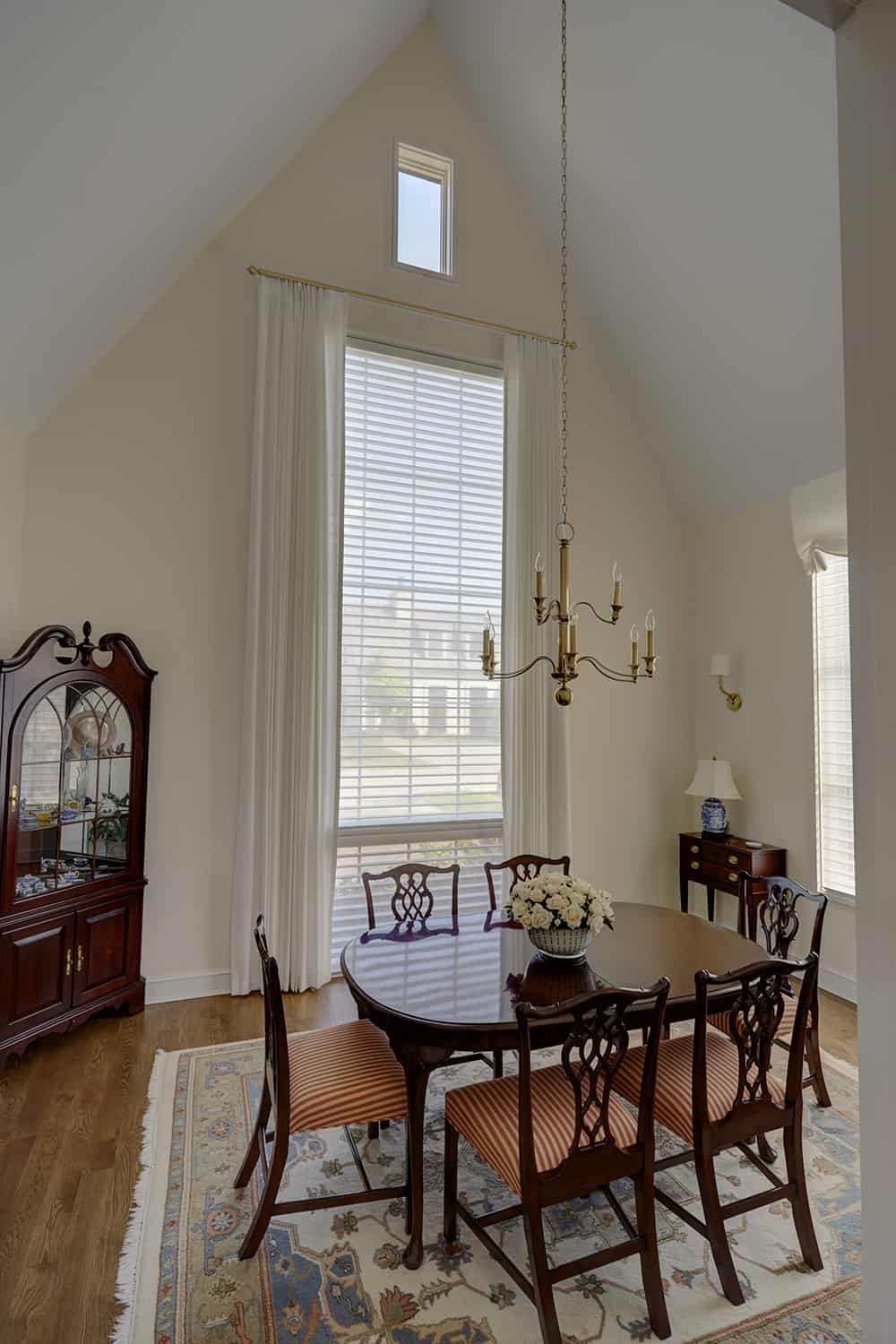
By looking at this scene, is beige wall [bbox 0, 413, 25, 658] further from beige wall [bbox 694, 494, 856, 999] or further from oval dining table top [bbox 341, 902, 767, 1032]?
beige wall [bbox 694, 494, 856, 999]

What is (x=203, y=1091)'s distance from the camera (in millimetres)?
2986

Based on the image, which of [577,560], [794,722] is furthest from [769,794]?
[577,560]

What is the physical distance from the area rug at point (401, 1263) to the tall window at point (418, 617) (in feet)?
6.24

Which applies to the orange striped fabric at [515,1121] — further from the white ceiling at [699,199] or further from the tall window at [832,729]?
the white ceiling at [699,199]

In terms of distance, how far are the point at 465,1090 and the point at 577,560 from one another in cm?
362

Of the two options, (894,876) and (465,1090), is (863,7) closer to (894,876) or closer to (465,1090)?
(894,876)

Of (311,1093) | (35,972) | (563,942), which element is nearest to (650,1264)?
(563,942)

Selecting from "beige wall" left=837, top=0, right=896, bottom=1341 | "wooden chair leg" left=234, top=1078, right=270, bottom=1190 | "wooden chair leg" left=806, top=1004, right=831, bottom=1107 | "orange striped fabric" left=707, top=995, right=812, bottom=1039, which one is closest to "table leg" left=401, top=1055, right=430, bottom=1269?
"wooden chair leg" left=234, top=1078, right=270, bottom=1190

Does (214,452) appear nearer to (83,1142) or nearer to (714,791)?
(83,1142)

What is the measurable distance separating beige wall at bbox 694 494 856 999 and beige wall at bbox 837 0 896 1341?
3.53 metres

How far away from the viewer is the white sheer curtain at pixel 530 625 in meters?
4.66

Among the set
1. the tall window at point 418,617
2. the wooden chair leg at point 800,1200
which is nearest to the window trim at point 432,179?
the tall window at point 418,617

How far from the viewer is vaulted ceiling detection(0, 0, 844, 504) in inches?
100

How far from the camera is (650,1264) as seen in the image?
1872 mm
